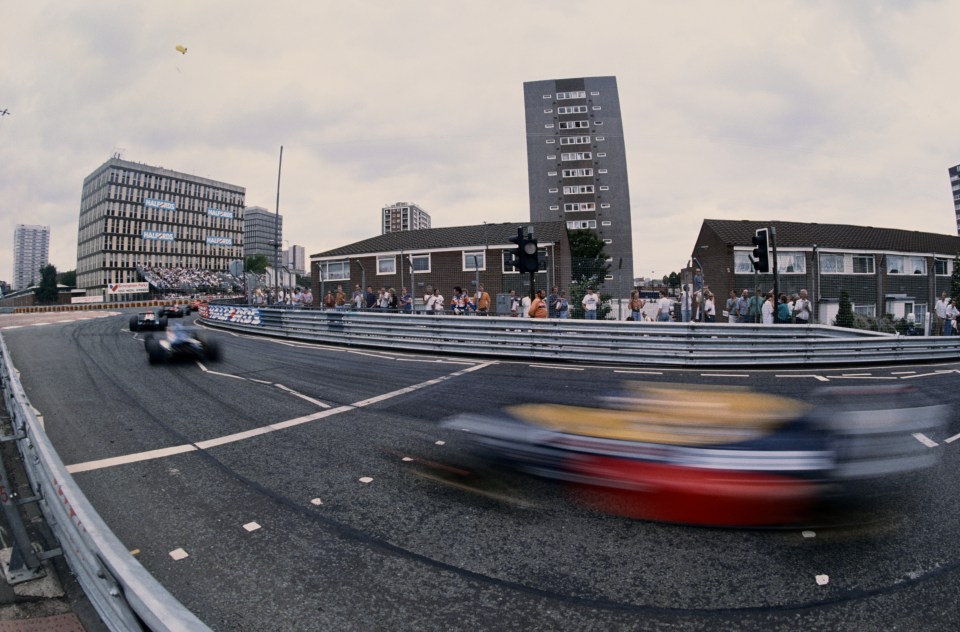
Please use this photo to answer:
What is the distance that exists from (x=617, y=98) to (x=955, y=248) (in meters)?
45.8

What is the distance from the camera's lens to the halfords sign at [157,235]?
97562mm

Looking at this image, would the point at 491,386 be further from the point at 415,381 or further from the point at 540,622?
the point at 540,622

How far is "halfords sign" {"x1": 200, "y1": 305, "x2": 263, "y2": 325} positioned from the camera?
65.7 feet

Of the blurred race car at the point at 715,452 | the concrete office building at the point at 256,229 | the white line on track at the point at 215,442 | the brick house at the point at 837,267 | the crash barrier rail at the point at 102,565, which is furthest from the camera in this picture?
the concrete office building at the point at 256,229

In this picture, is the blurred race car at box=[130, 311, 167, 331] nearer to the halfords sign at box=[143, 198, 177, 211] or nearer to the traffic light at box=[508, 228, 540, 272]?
the traffic light at box=[508, 228, 540, 272]

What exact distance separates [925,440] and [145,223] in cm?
12377

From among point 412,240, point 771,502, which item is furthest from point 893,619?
point 412,240

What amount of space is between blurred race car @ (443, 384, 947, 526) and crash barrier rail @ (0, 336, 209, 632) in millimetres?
2582

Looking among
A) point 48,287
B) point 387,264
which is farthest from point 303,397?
point 48,287

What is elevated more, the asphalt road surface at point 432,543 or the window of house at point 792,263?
the window of house at point 792,263

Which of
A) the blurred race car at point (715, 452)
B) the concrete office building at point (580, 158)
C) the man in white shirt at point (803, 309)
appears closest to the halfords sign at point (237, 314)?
the blurred race car at point (715, 452)

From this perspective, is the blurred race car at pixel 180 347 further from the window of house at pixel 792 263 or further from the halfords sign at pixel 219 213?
the halfords sign at pixel 219 213

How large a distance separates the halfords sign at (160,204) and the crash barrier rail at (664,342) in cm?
11458

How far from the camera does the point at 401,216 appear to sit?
179 metres
